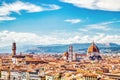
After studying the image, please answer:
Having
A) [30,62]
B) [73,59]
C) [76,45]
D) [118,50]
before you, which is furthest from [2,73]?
[76,45]

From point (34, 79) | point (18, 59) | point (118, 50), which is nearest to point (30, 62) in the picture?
point (18, 59)

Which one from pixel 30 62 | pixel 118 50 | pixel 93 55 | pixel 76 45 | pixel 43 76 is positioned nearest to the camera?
pixel 43 76

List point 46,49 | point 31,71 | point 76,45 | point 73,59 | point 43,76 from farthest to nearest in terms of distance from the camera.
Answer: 1. point 76,45
2. point 46,49
3. point 73,59
4. point 31,71
5. point 43,76

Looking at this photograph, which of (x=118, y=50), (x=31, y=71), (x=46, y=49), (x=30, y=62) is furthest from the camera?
(x=46, y=49)

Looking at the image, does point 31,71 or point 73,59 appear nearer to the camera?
point 31,71

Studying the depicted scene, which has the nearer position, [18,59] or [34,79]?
[34,79]

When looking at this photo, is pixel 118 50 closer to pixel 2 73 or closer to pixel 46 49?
pixel 46 49

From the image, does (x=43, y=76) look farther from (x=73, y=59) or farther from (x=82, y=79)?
(x=73, y=59)

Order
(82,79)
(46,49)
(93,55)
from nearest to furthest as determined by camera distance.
Result: (82,79), (93,55), (46,49)
